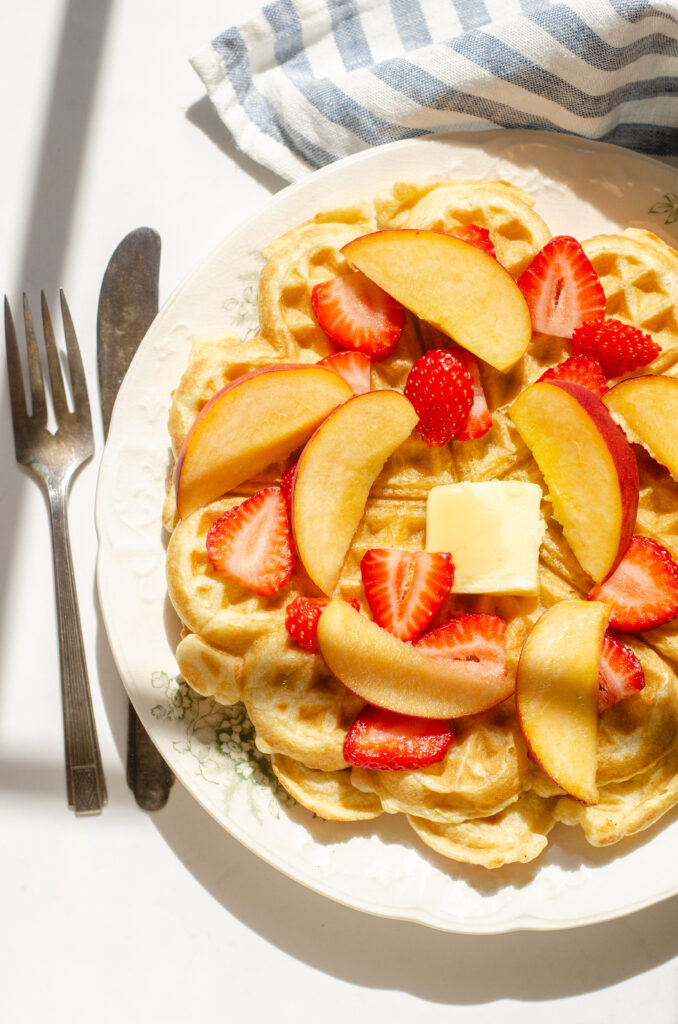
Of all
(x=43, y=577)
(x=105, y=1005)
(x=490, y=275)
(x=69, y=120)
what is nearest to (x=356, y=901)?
(x=105, y=1005)

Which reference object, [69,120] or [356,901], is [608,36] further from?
[356,901]

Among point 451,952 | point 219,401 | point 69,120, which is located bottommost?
point 451,952

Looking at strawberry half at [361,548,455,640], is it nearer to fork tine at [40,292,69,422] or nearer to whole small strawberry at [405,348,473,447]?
whole small strawberry at [405,348,473,447]

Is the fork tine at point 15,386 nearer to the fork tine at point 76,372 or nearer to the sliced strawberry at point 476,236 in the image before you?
the fork tine at point 76,372

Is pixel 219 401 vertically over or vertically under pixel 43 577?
over

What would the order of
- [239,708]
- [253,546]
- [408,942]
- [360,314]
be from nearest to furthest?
[253,546]
[360,314]
[239,708]
[408,942]

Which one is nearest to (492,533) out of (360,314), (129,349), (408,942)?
(360,314)

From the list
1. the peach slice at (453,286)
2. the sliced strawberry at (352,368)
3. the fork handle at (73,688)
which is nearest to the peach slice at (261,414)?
the sliced strawberry at (352,368)

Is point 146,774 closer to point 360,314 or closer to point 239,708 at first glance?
point 239,708
